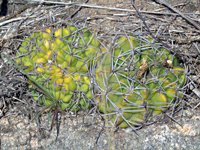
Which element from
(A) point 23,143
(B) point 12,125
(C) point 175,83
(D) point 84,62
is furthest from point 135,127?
(B) point 12,125

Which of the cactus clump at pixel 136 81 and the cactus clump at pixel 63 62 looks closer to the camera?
the cactus clump at pixel 136 81

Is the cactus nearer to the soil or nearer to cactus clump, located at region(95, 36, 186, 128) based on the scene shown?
cactus clump, located at region(95, 36, 186, 128)

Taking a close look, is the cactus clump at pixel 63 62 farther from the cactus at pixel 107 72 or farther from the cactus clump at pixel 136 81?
the cactus clump at pixel 136 81

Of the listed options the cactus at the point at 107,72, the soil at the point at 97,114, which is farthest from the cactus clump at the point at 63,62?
the soil at the point at 97,114

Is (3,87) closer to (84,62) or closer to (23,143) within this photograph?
(23,143)

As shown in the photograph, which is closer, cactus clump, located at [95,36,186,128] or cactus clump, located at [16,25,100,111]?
cactus clump, located at [95,36,186,128]

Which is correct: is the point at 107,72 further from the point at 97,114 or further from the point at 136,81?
the point at 97,114

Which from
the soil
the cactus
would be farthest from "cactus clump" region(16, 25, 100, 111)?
the soil
